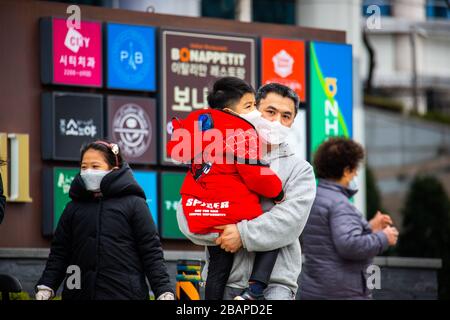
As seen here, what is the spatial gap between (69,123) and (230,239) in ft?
18.4

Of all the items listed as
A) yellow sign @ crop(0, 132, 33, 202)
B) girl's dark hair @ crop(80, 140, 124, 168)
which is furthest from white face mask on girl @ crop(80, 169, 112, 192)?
yellow sign @ crop(0, 132, 33, 202)

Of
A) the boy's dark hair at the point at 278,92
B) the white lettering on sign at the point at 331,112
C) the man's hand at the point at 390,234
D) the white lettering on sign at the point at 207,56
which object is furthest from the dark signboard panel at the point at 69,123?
the boy's dark hair at the point at 278,92

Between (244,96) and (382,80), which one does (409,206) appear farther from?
(244,96)

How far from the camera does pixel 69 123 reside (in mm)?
12484

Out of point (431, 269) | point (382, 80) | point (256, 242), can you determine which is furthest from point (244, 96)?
point (382, 80)

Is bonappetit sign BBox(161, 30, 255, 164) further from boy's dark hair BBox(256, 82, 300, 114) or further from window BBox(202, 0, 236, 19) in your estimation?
boy's dark hair BBox(256, 82, 300, 114)

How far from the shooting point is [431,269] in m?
13.5

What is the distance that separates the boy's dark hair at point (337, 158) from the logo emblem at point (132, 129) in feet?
11.4

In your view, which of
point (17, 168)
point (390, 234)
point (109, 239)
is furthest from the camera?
point (17, 168)

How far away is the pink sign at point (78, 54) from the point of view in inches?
491

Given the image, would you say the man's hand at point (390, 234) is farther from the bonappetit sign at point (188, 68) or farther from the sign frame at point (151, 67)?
the sign frame at point (151, 67)

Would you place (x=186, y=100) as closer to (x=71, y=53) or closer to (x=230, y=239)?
(x=71, y=53)

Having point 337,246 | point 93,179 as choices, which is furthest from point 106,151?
point 337,246

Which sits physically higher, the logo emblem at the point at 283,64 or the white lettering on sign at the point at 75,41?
the white lettering on sign at the point at 75,41
